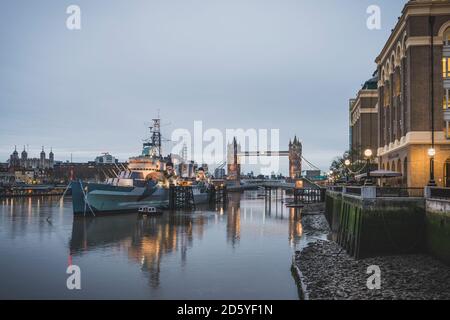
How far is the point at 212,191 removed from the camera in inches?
3905

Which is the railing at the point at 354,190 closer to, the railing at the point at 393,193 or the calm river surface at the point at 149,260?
the railing at the point at 393,193

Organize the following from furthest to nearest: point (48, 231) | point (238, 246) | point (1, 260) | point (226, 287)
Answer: point (48, 231) → point (238, 246) → point (1, 260) → point (226, 287)

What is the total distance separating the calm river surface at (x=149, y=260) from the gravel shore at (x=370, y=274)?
4.12 feet

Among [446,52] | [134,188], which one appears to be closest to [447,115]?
[446,52]

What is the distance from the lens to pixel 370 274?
19953 mm

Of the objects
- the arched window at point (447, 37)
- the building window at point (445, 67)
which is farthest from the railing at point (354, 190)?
the arched window at point (447, 37)

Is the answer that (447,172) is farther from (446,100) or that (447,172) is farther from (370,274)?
(370,274)

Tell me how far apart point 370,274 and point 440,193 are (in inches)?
231

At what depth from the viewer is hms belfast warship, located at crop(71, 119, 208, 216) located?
188 ft

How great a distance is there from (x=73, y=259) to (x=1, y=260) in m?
4.47

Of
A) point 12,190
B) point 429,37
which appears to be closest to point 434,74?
point 429,37

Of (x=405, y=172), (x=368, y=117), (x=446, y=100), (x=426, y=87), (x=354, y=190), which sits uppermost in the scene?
(x=368, y=117)

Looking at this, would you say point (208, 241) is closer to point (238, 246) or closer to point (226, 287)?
point (238, 246)

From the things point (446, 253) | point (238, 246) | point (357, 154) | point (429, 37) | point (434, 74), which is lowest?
point (238, 246)
